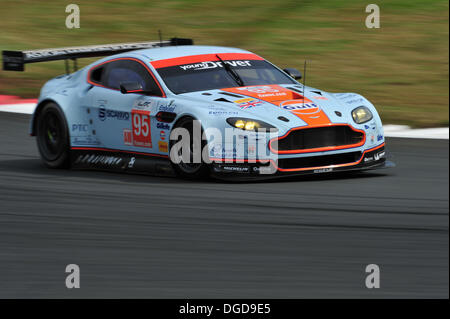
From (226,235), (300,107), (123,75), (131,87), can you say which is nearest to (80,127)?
(123,75)

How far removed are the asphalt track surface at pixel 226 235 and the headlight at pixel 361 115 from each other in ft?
1.76

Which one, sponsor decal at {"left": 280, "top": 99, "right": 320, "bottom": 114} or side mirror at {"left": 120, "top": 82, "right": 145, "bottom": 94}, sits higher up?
side mirror at {"left": 120, "top": 82, "right": 145, "bottom": 94}

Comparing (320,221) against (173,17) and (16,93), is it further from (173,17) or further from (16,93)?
(173,17)

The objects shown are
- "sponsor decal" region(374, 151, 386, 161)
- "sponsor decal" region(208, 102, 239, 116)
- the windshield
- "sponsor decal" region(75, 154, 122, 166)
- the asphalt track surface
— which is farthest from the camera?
"sponsor decal" region(75, 154, 122, 166)

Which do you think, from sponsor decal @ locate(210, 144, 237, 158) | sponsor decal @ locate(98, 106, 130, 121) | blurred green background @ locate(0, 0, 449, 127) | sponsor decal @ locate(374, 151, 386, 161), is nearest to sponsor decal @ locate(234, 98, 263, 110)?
sponsor decal @ locate(210, 144, 237, 158)

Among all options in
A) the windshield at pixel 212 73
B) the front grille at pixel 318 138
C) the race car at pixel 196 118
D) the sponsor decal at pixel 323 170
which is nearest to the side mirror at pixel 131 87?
the race car at pixel 196 118

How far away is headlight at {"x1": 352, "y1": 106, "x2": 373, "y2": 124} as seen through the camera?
7.77 metres

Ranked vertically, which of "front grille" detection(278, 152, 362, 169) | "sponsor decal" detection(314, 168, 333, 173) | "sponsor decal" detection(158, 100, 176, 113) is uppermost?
"sponsor decal" detection(158, 100, 176, 113)

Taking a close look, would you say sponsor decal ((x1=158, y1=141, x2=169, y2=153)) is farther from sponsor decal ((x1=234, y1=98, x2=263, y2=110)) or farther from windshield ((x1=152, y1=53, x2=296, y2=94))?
sponsor decal ((x1=234, y1=98, x2=263, y2=110))

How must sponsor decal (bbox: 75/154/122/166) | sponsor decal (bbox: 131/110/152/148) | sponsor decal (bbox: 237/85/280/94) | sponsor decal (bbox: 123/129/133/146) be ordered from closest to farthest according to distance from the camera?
sponsor decal (bbox: 237/85/280/94) < sponsor decal (bbox: 131/110/152/148) < sponsor decal (bbox: 123/129/133/146) < sponsor decal (bbox: 75/154/122/166)

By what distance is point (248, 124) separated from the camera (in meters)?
7.41

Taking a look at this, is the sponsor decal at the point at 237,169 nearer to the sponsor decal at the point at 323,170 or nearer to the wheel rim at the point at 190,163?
the wheel rim at the point at 190,163

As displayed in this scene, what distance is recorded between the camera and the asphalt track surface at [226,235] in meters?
4.93

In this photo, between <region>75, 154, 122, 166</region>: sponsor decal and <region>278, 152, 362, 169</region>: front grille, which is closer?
<region>278, 152, 362, 169</region>: front grille
